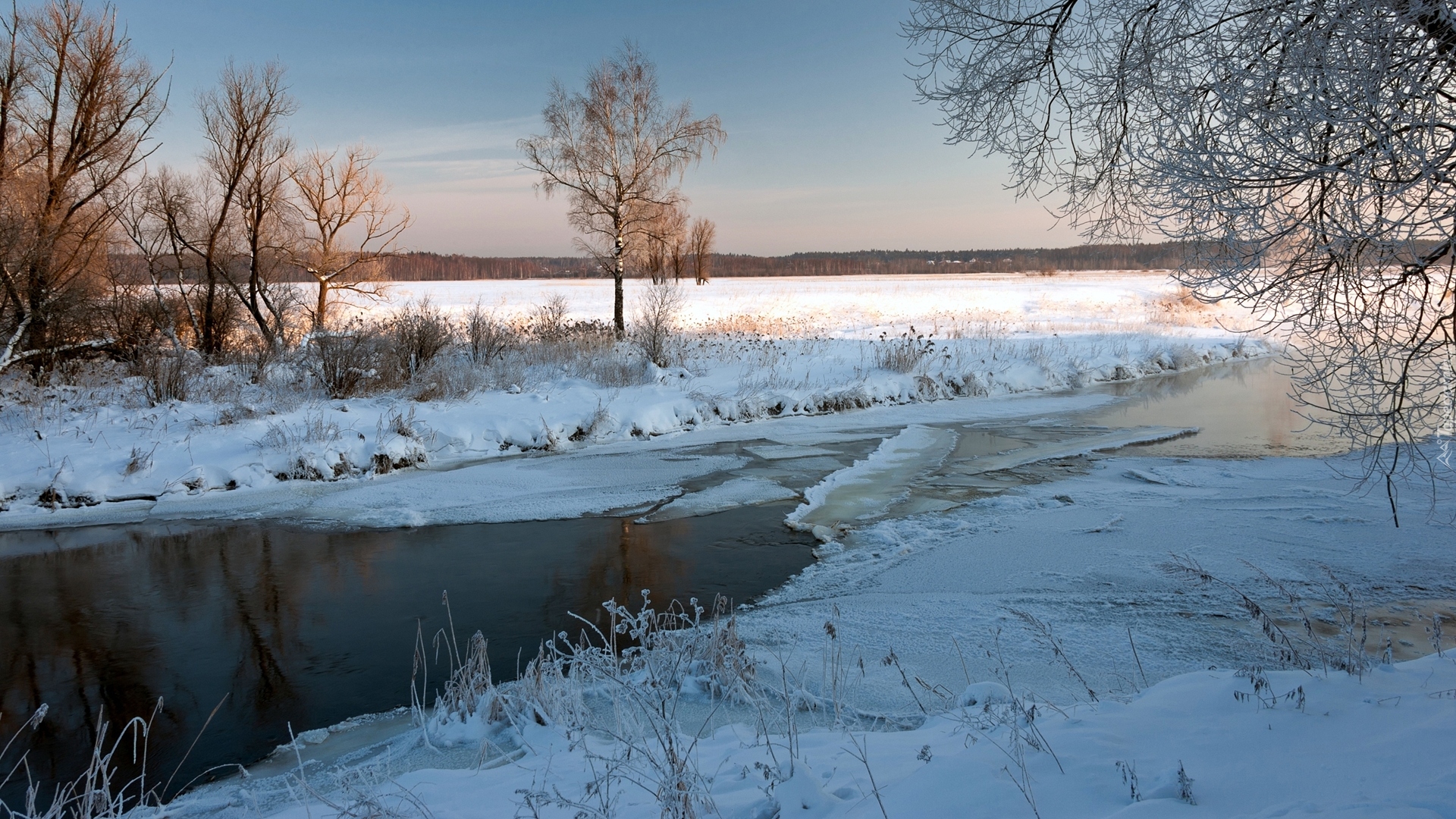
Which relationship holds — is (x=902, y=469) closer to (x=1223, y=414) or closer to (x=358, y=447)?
(x=358, y=447)

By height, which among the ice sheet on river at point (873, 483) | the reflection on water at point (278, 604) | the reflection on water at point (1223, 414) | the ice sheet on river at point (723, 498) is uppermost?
the reflection on water at point (1223, 414)

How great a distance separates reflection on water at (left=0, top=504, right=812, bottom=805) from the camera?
4.75m

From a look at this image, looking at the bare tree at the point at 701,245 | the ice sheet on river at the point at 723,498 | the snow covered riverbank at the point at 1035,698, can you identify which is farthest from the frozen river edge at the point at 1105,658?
the bare tree at the point at 701,245

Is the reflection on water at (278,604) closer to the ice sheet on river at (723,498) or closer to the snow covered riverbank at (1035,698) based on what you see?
the ice sheet on river at (723,498)

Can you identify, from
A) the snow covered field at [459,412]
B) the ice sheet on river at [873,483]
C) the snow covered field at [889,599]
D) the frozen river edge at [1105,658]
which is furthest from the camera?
the snow covered field at [459,412]

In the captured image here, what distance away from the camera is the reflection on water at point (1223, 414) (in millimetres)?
11125

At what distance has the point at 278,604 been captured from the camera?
21.1 feet

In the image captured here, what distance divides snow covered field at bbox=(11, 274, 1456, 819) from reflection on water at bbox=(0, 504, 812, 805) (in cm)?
47

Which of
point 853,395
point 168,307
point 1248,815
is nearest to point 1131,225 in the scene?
point 1248,815

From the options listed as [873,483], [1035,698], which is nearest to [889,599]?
[1035,698]

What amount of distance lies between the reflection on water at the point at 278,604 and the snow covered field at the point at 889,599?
0.47 metres

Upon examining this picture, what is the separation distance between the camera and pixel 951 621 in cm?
562

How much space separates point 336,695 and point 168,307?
45.0ft

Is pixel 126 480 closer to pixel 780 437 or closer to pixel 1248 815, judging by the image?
pixel 780 437
